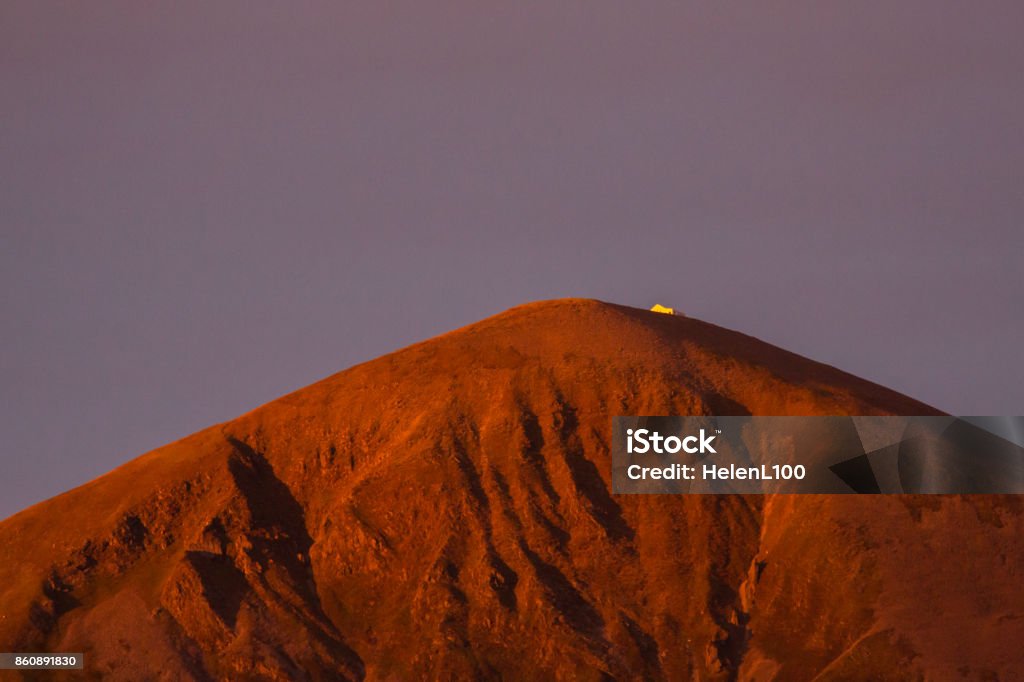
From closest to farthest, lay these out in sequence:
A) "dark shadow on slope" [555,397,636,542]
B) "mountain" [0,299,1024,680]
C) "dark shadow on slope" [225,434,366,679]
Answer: "mountain" [0,299,1024,680], "dark shadow on slope" [225,434,366,679], "dark shadow on slope" [555,397,636,542]

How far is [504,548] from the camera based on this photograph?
529 ft

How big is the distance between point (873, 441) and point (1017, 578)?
17842mm

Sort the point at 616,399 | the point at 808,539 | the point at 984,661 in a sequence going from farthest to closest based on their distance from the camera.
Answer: the point at 616,399
the point at 808,539
the point at 984,661

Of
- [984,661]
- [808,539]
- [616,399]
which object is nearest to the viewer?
[984,661]

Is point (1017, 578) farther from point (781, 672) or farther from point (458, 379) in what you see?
point (458, 379)

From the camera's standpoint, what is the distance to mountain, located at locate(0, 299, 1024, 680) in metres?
152

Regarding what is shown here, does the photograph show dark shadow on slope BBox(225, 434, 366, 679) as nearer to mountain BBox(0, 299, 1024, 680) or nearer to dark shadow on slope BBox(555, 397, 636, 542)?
mountain BBox(0, 299, 1024, 680)

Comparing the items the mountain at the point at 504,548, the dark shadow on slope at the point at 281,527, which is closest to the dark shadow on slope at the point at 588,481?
the mountain at the point at 504,548

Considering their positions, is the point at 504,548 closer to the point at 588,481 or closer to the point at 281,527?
the point at 588,481

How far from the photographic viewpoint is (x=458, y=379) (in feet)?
575

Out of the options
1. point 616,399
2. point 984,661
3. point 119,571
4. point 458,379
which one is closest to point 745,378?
point 616,399

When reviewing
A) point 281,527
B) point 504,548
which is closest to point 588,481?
point 504,548

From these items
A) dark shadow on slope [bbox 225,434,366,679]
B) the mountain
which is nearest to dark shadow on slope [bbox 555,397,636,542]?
the mountain

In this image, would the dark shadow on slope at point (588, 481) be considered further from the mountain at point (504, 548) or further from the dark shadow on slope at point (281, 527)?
the dark shadow on slope at point (281, 527)
